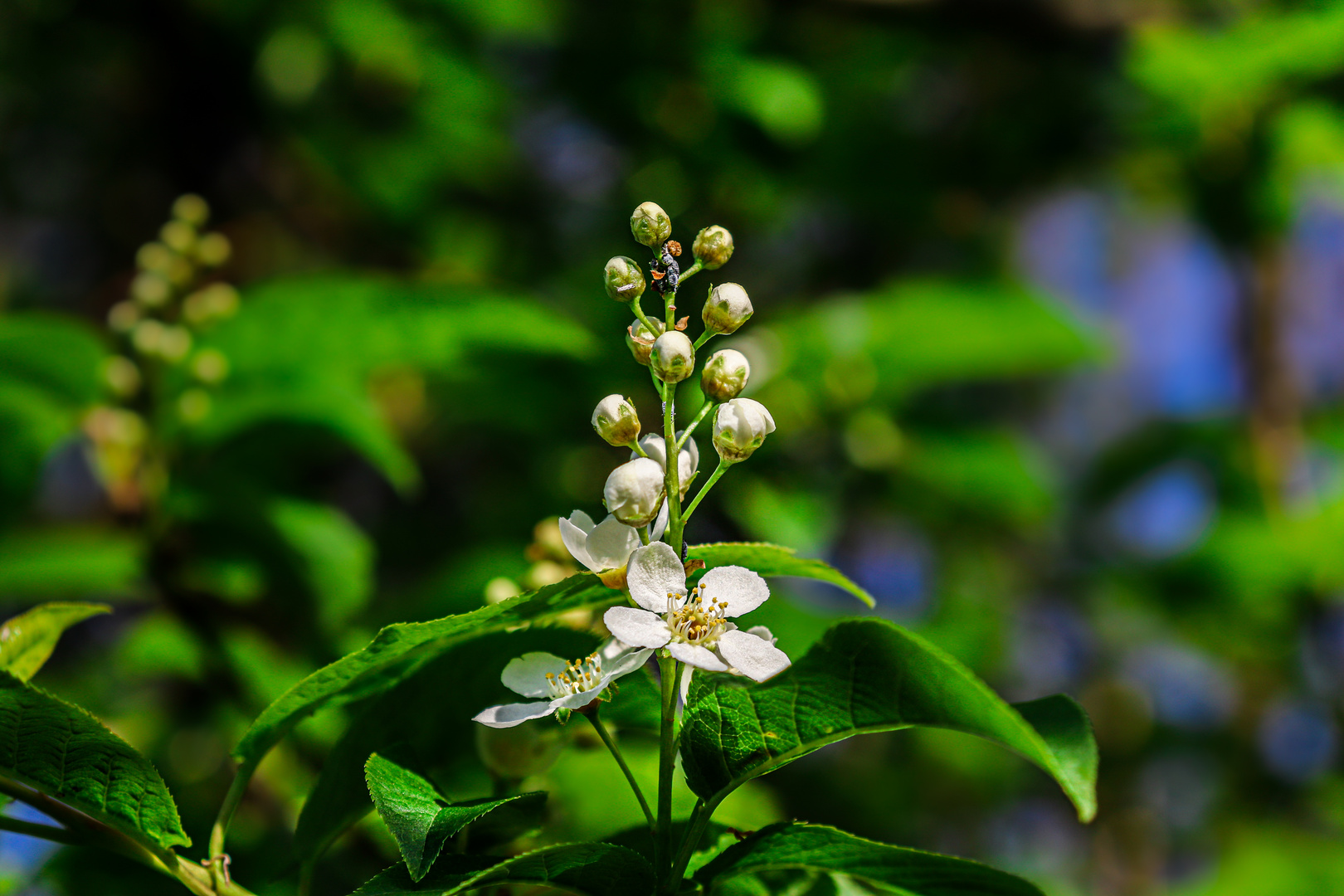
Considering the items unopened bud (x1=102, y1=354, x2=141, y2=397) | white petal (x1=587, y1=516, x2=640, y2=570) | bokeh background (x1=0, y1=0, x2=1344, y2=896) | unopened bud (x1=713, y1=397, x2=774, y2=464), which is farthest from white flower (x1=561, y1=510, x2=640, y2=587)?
unopened bud (x1=102, y1=354, x2=141, y2=397)

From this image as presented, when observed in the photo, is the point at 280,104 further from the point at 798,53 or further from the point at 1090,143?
the point at 1090,143

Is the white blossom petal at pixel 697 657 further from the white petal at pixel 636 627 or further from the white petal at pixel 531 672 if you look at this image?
the white petal at pixel 531 672

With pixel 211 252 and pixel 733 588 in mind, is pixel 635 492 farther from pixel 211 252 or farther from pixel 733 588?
pixel 211 252

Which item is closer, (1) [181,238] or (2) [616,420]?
(2) [616,420]

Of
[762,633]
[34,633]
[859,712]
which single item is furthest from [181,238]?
[859,712]

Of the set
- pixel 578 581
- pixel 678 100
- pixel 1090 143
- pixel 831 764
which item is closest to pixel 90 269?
pixel 678 100

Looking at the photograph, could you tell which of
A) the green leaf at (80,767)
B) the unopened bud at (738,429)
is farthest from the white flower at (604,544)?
the green leaf at (80,767)

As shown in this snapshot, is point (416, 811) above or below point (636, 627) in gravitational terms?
below
